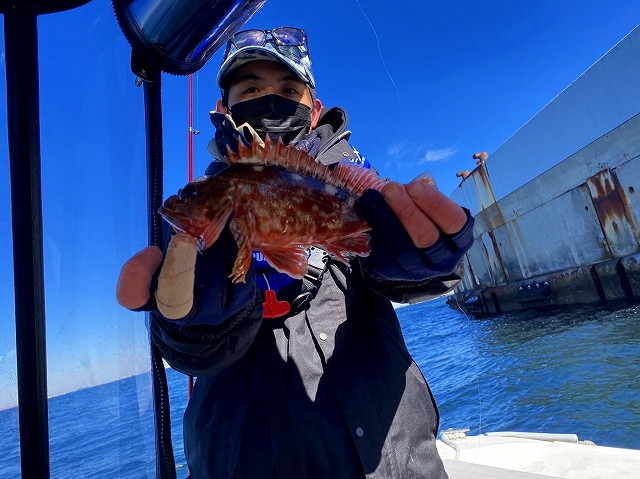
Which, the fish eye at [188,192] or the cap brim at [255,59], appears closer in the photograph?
the fish eye at [188,192]

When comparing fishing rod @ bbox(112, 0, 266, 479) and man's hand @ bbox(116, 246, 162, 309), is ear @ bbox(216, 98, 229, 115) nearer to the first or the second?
fishing rod @ bbox(112, 0, 266, 479)

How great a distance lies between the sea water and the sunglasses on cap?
7.38ft

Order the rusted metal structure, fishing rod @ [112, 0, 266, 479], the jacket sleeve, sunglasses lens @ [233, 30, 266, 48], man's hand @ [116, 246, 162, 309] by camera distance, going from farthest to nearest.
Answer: the rusted metal structure → sunglasses lens @ [233, 30, 266, 48] → fishing rod @ [112, 0, 266, 479] → the jacket sleeve → man's hand @ [116, 246, 162, 309]

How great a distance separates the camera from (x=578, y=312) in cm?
1892

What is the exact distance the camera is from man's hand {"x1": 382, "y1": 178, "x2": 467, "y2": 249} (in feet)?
5.43

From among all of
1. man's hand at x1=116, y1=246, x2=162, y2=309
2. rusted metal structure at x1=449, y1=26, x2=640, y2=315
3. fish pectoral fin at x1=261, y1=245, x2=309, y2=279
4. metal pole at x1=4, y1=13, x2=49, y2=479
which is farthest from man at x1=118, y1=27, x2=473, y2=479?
rusted metal structure at x1=449, y1=26, x2=640, y2=315

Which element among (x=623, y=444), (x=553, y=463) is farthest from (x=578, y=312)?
(x=553, y=463)

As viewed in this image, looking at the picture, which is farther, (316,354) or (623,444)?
→ (623,444)

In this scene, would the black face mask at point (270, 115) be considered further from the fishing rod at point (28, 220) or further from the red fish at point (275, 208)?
the fishing rod at point (28, 220)

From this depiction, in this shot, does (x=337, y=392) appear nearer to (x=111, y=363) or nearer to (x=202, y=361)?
(x=202, y=361)

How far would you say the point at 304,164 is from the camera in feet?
6.58

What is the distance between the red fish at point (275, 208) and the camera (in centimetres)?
177

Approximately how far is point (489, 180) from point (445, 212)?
2661cm

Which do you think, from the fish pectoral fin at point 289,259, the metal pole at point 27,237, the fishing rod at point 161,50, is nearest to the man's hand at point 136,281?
the fish pectoral fin at point 289,259
